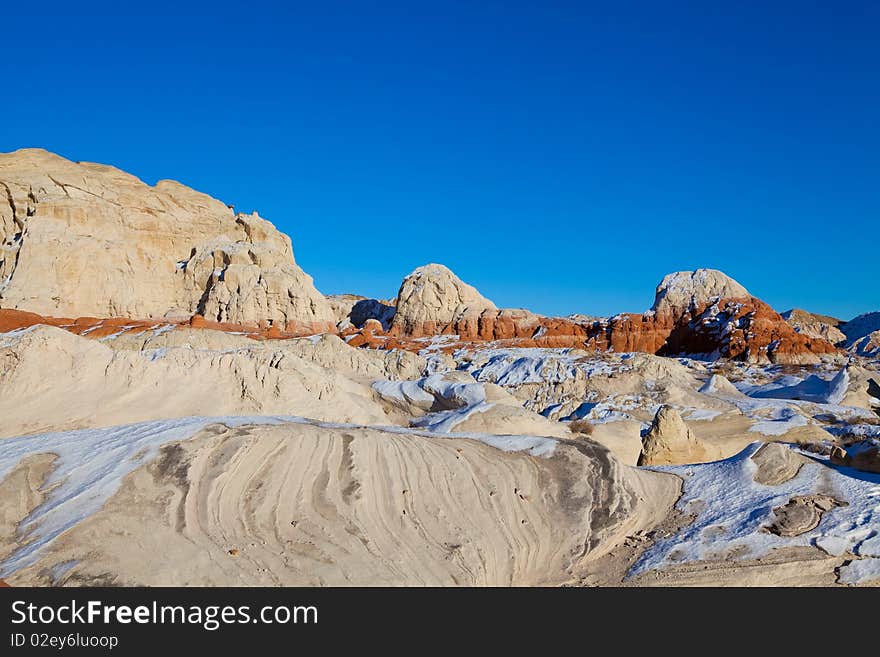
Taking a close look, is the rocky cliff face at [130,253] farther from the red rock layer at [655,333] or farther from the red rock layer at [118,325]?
the red rock layer at [655,333]

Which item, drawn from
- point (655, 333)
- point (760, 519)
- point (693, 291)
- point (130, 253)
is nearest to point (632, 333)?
point (655, 333)

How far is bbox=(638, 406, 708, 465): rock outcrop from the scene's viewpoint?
14.8 meters

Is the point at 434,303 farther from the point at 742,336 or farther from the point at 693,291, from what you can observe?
the point at 742,336

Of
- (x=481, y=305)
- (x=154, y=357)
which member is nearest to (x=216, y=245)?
(x=481, y=305)

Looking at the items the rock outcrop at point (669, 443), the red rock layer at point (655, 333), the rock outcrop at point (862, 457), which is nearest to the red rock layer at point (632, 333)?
the red rock layer at point (655, 333)

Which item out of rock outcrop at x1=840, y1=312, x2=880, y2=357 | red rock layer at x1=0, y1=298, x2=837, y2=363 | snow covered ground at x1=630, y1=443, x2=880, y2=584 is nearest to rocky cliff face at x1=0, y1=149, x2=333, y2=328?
red rock layer at x1=0, y1=298, x2=837, y2=363

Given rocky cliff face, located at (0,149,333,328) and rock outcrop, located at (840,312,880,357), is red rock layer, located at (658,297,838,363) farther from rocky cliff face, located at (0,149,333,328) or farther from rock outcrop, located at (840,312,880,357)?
rocky cliff face, located at (0,149,333,328)

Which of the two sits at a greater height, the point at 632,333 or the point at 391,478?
the point at 632,333

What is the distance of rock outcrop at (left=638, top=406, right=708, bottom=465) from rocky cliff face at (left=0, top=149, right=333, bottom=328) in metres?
43.2

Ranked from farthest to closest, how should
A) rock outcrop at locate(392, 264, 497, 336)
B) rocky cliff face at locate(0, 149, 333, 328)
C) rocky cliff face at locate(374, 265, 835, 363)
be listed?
rock outcrop at locate(392, 264, 497, 336) < rocky cliff face at locate(374, 265, 835, 363) < rocky cliff face at locate(0, 149, 333, 328)

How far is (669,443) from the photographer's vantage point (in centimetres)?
1489

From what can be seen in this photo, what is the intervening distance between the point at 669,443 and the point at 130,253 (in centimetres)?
5021

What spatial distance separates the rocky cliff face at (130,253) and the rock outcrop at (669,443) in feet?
142

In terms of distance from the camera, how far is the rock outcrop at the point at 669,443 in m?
14.8
